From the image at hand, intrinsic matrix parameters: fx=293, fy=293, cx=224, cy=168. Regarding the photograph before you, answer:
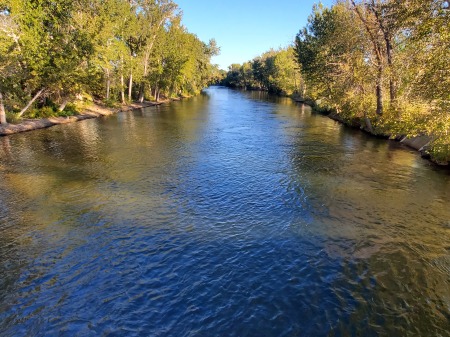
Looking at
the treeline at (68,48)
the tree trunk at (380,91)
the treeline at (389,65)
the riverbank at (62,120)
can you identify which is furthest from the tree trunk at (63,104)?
the tree trunk at (380,91)

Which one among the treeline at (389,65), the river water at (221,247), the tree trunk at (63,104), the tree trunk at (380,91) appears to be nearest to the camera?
the river water at (221,247)

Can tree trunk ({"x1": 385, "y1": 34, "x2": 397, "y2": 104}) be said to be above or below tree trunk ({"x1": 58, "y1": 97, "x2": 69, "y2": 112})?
above

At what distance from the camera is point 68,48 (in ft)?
146

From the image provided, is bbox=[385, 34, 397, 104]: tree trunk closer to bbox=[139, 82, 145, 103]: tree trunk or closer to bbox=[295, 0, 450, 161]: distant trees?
bbox=[295, 0, 450, 161]: distant trees

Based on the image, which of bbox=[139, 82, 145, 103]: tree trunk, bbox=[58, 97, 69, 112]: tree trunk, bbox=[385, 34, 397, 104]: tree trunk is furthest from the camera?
bbox=[139, 82, 145, 103]: tree trunk

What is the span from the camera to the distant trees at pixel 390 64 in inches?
858

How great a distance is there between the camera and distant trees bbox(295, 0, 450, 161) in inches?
858

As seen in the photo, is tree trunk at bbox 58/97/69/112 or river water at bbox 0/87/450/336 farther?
tree trunk at bbox 58/97/69/112

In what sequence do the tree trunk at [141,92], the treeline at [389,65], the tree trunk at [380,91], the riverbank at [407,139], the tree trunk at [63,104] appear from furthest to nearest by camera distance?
the tree trunk at [141,92]
the tree trunk at [63,104]
the tree trunk at [380,91]
the riverbank at [407,139]
the treeline at [389,65]

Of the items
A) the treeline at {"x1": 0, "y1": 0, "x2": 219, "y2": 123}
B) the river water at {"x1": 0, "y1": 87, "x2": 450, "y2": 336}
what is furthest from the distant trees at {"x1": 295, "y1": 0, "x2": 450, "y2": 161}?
the treeline at {"x1": 0, "y1": 0, "x2": 219, "y2": 123}

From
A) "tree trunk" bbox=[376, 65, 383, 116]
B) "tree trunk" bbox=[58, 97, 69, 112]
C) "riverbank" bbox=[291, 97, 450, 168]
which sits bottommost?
"riverbank" bbox=[291, 97, 450, 168]

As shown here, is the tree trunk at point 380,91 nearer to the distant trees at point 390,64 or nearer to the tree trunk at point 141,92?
the distant trees at point 390,64

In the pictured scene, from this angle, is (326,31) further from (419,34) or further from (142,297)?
(142,297)

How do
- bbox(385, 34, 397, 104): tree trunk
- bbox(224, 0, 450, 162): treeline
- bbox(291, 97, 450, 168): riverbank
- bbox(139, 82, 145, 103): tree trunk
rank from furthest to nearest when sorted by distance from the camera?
bbox(139, 82, 145, 103): tree trunk < bbox(385, 34, 397, 104): tree trunk < bbox(291, 97, 450, 168): riverbank < bbox(224, 0, 450, 162): treeline
